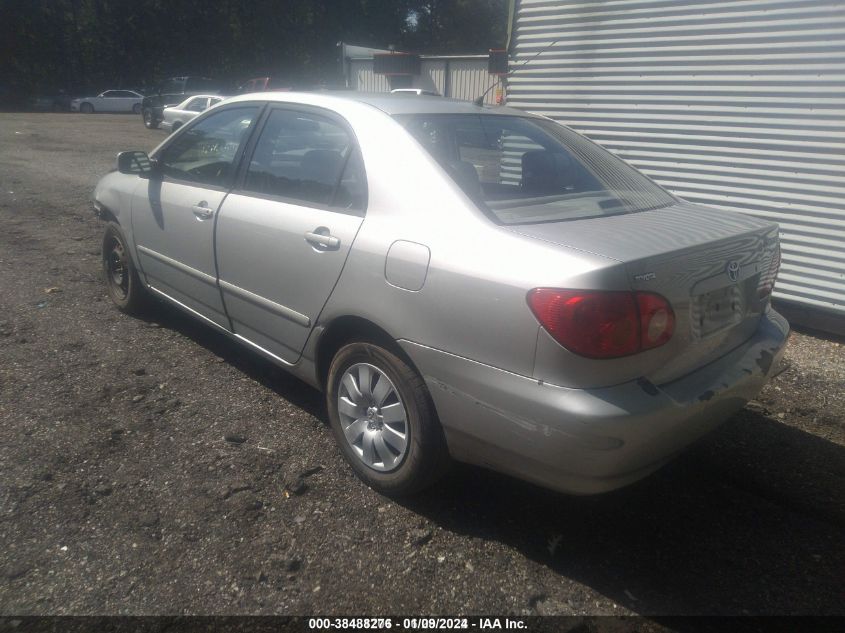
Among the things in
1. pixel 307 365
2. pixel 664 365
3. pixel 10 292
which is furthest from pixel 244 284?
pixel 10 292

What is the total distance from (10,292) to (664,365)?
17.3 feet

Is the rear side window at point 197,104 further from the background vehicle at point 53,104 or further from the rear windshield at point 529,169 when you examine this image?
the background vehicle at point 53,104

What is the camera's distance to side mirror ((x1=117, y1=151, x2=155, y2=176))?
14.0 ft

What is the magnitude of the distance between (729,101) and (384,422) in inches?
177

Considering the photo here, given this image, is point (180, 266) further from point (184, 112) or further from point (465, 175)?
point (184, 112)

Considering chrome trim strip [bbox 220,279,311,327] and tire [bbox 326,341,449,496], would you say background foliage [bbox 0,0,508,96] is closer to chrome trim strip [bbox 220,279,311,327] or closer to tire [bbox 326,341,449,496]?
chrome trim strip [bbox 220,279,311,327]

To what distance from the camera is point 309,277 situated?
119 inches

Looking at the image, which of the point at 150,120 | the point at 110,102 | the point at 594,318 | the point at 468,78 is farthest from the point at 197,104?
the point at 594,318

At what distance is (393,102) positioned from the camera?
10.6 ft

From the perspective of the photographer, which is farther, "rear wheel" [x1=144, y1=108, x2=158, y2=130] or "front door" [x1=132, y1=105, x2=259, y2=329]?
"rear wheel" [x1=144, y1=108, x2=158, y2=130]

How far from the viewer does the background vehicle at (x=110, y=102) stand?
35.8 meters

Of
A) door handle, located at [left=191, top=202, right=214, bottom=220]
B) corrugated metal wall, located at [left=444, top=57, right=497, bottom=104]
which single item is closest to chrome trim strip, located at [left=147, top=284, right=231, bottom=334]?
door handle, located at [left=191, top=202, right=214, bottom=220]

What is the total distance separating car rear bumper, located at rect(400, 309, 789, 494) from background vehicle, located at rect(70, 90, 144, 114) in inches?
1510

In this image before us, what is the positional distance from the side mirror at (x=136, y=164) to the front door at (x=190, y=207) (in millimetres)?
60
